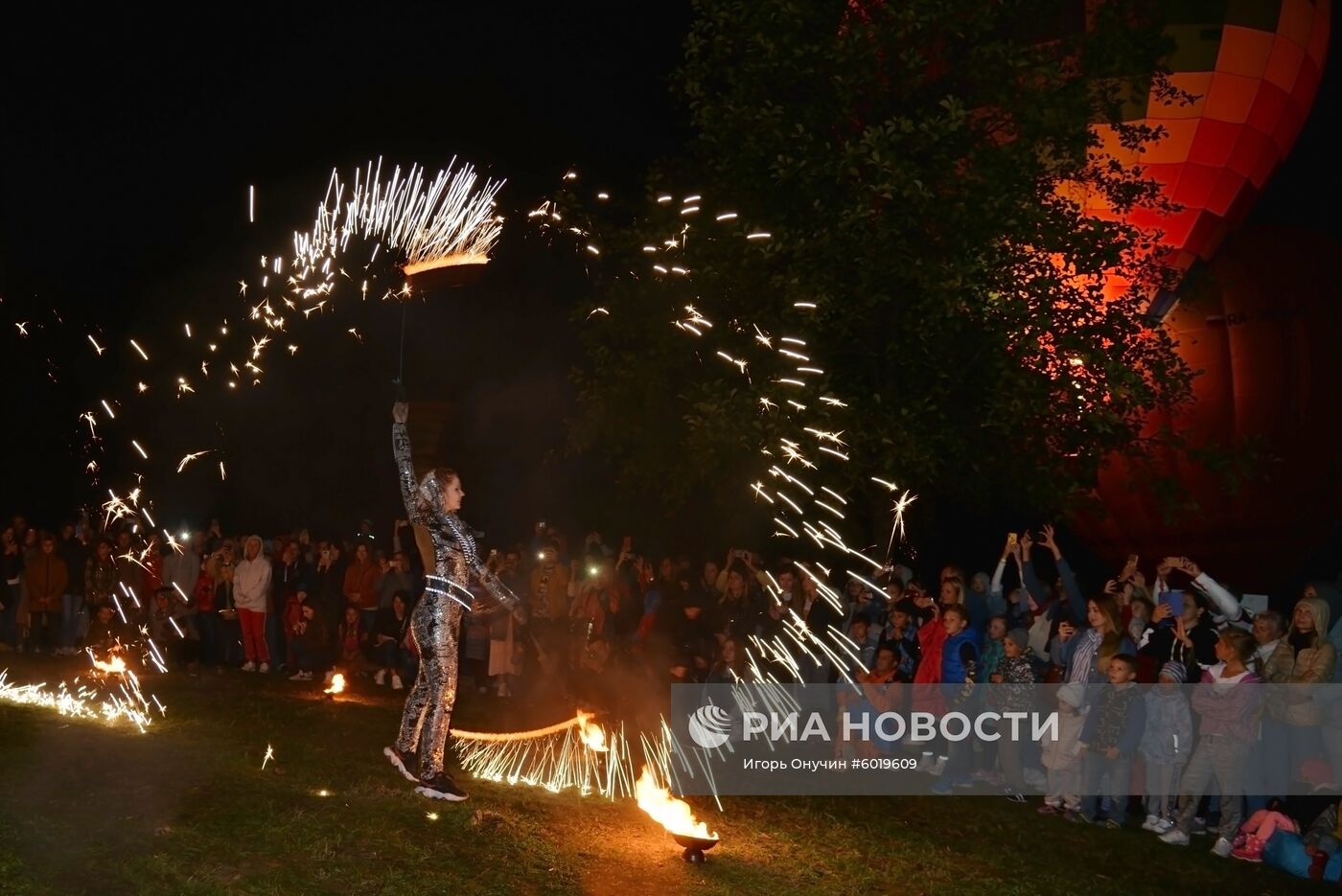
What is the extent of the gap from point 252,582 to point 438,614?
32.1ft

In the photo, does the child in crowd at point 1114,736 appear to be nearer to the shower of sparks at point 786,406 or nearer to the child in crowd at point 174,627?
the shower of sparks at point 786,406

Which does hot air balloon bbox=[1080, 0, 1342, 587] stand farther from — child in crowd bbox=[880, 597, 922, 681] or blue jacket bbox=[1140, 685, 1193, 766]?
blue jacket bbox=[1140, 685, 1193, 766]

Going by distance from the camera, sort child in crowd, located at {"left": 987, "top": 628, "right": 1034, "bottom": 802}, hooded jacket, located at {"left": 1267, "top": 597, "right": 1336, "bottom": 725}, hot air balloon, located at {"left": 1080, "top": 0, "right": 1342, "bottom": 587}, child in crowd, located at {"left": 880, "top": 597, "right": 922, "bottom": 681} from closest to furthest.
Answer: hooded jacket, located at {"left": 1267, "top": 597, "right": 1336, "bottom": 725} → child in crowd, located at {"left": 987, "top": 628, "right": 1034, "bottom": 802} → child in crowd, located at {"left": 880, "top": 597, "right": 922, "bottom": 681} → hot air balloon, located at {"left": 1080, "top": 0, "right": 1342, "bottom": 587}

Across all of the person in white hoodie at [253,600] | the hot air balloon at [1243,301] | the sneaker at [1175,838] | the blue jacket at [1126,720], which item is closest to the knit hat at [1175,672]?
the blue jacket at [1126,720]

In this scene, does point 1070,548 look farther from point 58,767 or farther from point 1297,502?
point 58,767

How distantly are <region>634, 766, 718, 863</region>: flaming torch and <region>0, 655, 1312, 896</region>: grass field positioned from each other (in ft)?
0.42

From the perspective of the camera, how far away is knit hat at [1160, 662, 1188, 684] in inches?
475

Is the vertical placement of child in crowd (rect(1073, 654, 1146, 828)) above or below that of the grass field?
above

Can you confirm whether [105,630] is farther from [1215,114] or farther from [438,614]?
[1215,114]

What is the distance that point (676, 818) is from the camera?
975 centimetres

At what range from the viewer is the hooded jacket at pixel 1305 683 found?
453 inches

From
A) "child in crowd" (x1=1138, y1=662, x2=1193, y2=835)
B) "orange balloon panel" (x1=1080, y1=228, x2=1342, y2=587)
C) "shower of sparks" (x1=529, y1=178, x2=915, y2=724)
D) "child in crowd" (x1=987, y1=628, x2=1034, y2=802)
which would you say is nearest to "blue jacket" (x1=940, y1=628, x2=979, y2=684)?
"child in crowd" (x1=987, y1=628, x2=1034, y2=802)

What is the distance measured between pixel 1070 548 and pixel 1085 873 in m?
27.5

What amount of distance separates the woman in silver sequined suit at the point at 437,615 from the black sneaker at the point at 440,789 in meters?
0.01
